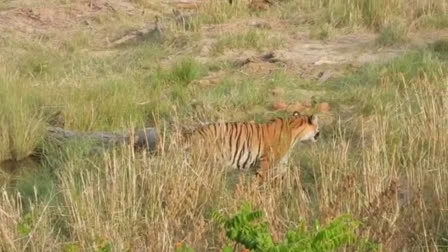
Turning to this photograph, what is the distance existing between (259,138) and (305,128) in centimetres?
41

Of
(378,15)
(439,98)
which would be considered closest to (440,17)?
(378,15)

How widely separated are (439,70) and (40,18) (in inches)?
277

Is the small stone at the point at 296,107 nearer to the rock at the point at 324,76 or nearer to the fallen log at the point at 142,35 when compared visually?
the rock at the point at 324,76

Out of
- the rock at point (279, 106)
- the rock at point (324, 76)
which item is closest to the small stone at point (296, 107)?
the rock at point (279, 106)

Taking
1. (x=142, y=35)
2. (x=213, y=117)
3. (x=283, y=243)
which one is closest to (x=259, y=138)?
(x=213, y=117)

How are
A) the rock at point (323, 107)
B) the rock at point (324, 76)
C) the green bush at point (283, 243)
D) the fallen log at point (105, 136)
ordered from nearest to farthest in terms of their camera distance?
1. the green bush at point (283, 243)
2. the fallen log at point (105, 136)
3. the rock at point (323, 107)
4. the rock at point (324, 76)

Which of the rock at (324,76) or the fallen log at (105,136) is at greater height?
the fallen log at (105,136)

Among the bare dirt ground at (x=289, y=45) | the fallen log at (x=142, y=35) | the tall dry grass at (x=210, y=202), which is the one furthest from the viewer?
the fallen log at (x=142, y=35)

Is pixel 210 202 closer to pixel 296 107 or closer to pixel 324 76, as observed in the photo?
pixel 296 107

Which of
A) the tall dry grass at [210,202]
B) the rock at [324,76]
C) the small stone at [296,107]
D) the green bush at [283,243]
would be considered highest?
the green bush at [283,243]

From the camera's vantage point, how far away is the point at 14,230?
477 centimetres

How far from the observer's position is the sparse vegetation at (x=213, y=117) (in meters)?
4.79

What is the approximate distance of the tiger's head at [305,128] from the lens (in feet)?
23.9

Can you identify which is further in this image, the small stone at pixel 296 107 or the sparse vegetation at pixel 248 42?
the sparse vegetation at pixel 248 42
